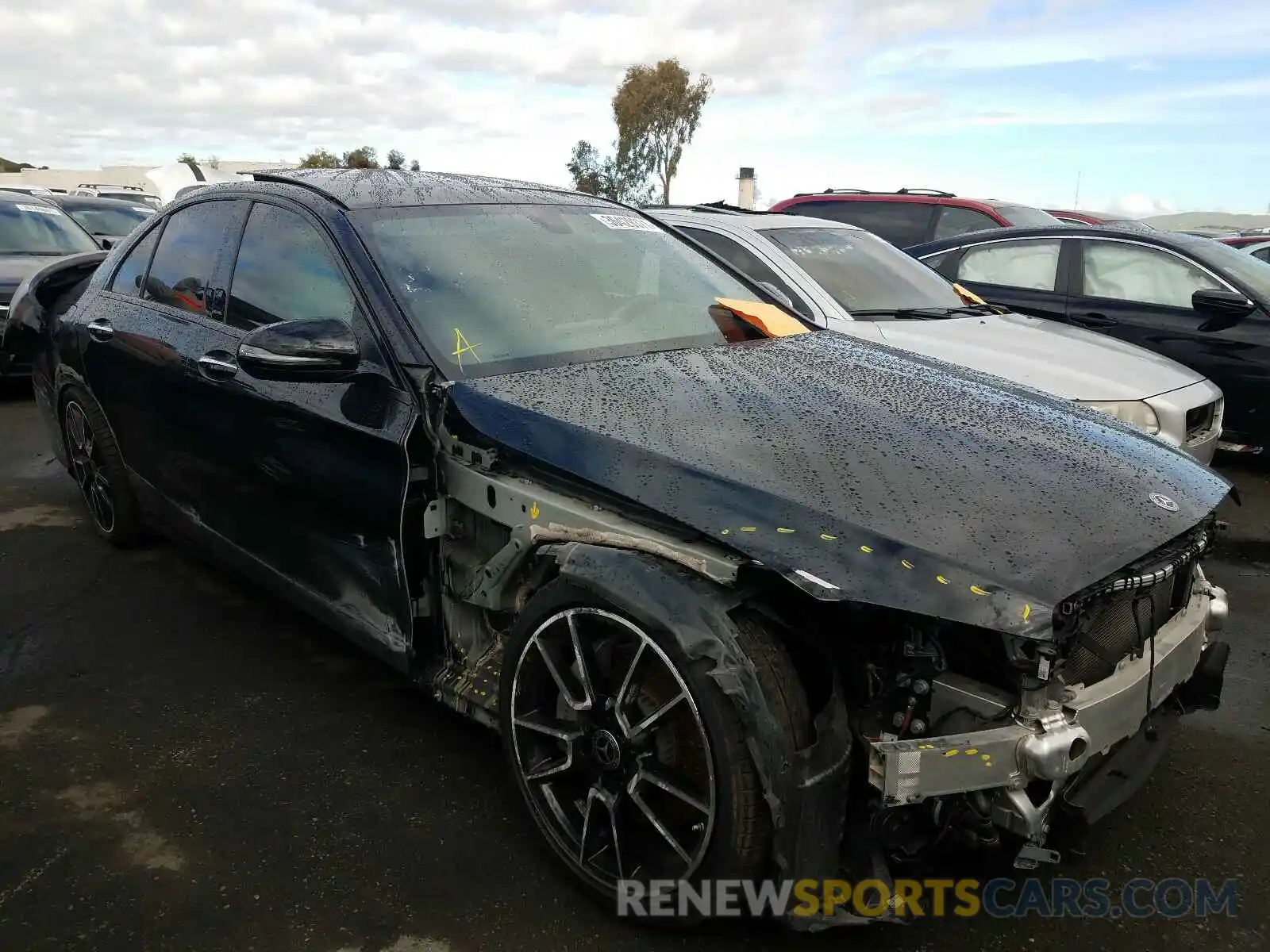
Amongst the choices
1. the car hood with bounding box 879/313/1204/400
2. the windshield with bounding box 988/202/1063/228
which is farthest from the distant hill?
the car hood with bounding box 879/313/1204/400

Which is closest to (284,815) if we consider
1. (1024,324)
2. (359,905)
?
(359,905)

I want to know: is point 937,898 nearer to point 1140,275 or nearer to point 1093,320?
point 1093,320

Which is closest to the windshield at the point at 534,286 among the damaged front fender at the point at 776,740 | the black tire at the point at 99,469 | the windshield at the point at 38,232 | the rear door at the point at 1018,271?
the damaged front fender at the point at 776,740

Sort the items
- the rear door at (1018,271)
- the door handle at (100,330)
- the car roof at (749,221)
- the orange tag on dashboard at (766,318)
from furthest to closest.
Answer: the rear door at (1018,271), the car roof at (749,221), the door handle at (100,330), the orange tag on dashboard at (766,318)

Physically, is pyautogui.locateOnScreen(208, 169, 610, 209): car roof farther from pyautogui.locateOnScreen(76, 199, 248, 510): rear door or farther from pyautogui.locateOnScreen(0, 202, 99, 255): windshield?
pyautogui.locateOnScreen(0, 202, 99, 255): windshield

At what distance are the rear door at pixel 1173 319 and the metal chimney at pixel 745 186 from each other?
449 inches

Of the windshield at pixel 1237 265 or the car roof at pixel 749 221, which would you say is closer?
the car roof at pixel 749 221

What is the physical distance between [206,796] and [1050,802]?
2294 mm

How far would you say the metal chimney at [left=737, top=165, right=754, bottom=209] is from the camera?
1759cm

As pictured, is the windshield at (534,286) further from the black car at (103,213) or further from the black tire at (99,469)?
the black car at (103,213)

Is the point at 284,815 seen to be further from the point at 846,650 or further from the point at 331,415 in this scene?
the point at 846,650

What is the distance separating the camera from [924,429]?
2537 millimetres

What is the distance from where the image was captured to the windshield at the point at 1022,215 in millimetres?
9297

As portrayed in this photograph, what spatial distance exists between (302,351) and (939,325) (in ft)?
12.3
